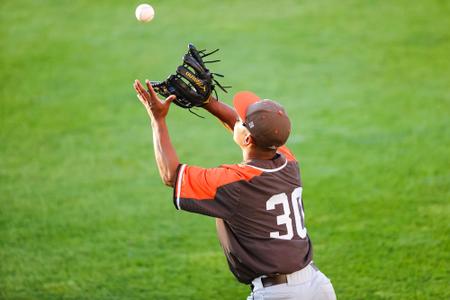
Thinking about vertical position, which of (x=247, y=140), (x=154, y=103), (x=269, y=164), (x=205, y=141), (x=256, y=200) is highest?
(x=154, y=103)

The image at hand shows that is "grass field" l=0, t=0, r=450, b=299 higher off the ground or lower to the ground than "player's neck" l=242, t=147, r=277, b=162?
lower

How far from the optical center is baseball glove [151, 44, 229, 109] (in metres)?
4.38

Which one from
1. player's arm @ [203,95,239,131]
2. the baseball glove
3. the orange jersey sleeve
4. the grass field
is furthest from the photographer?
the grass field

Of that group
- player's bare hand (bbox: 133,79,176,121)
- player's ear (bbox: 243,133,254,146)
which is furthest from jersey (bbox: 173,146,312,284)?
player's bare hand (bbox: 133,79,176,121)

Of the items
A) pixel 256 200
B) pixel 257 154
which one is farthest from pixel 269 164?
pixel 256 200

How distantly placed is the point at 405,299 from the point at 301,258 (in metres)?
1.99

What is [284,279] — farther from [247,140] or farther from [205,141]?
[205,141]

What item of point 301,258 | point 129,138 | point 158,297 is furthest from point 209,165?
point 301,258

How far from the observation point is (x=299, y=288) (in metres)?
4.06

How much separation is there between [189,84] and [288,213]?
102cm

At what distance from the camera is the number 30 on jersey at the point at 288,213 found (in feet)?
13.1

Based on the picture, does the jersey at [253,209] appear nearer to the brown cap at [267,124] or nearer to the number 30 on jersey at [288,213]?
the number 30 on jersey at [288,213]

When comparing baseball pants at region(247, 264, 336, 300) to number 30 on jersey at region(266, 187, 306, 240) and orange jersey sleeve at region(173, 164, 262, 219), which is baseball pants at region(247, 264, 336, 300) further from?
orange jersey sleeve at region(173, 164, 262, 219)

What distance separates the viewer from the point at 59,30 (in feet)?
43.5
